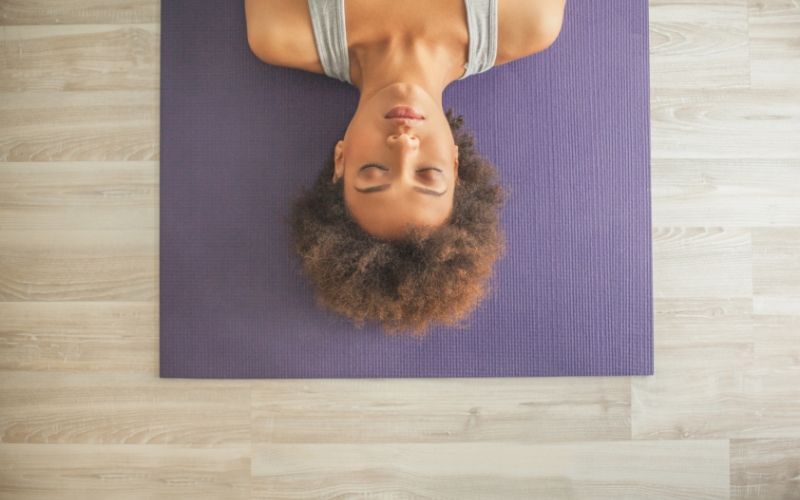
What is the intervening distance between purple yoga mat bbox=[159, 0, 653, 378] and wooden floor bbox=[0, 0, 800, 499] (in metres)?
0.07

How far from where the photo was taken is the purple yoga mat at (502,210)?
171 cm

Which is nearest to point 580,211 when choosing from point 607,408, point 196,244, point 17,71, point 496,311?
point 496,311

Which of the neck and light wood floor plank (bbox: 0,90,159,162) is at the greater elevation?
the neck

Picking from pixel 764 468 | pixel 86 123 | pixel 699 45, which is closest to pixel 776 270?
pixel 764 468

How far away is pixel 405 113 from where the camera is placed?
136 centimetres

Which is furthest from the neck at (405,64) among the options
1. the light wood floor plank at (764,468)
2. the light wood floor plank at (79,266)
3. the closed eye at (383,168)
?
the light wood floor plank at (764,468)

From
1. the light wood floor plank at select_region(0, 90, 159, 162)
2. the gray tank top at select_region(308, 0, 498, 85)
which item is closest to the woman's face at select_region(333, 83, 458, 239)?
the gray tank top at select_region(308, 0, 498, 85)

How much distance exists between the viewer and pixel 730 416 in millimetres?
1785

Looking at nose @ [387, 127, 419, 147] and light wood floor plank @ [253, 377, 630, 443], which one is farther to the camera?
light wood floor plank @ [253, 377, 630, 443]

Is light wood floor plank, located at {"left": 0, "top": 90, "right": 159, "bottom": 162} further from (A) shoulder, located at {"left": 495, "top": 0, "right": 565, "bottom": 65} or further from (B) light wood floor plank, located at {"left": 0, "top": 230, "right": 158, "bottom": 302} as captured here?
(A) shoulder, located at {"left": 495, "top": 0, "right": 565, "bottom": 65}

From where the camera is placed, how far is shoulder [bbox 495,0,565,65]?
144 centimetres

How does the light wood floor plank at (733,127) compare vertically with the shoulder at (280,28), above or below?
below

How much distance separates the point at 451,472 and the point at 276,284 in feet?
2.70

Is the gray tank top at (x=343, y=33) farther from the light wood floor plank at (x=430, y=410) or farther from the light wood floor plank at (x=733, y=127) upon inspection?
the light wood floor plank at (x=430, y=410)
